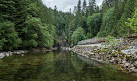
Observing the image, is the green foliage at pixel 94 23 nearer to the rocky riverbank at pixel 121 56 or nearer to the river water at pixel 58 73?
the rocky riverbank at pixel 121 56

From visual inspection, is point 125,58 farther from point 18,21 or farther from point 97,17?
point 97,17

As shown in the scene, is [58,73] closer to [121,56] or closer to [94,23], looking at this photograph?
[121,56]

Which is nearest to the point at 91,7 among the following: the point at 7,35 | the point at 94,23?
the point at 94,23

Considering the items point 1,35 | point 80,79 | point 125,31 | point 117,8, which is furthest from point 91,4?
point 80,79

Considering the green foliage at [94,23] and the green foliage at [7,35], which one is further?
the green foliage at [94,23]

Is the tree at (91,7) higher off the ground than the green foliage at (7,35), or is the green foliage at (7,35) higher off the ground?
the tree at (91,7)

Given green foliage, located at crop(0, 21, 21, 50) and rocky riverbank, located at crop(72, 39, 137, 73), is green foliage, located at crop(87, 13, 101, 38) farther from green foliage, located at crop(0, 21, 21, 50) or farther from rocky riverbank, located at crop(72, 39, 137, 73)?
green foliage, located at crop(0, 21, 21, 50)

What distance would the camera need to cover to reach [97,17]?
6044cm

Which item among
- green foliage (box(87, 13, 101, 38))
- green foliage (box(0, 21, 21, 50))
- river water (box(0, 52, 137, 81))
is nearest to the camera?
river water (box(0, 52, 137, 81))

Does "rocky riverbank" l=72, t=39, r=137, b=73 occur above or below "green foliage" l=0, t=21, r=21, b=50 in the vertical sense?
below

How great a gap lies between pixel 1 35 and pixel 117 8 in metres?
34.2

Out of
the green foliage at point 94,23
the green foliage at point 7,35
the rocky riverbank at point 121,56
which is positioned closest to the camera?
the rocky riverbank at point 121,56

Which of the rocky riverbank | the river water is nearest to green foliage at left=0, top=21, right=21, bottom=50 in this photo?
the river water

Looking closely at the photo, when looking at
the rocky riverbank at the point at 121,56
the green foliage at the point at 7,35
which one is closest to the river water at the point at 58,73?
the rocky riverbank at the point at 121,56
